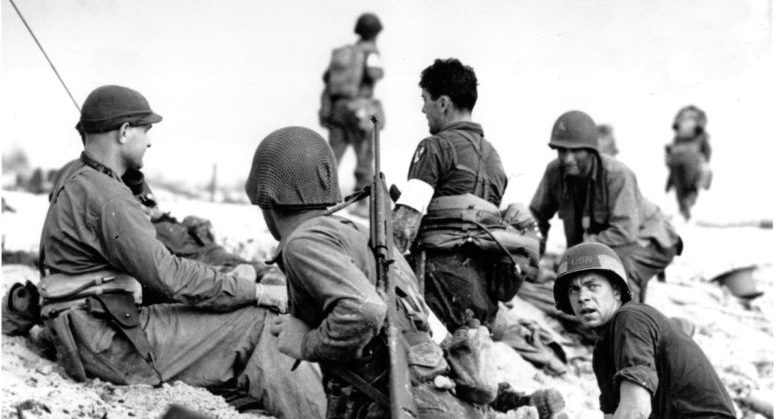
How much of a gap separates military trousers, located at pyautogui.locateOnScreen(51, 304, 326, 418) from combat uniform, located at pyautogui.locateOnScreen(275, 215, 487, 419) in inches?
60.3

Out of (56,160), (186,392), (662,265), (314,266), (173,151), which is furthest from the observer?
(173,151)

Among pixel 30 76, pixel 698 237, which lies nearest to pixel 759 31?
pixel 698 237

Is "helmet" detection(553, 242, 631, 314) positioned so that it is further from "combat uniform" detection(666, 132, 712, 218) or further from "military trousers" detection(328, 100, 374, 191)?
"combat uniform" detection(666, 132, 712, 218)

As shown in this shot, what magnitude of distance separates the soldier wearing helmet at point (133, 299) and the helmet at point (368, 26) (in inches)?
244

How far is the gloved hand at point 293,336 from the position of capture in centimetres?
444

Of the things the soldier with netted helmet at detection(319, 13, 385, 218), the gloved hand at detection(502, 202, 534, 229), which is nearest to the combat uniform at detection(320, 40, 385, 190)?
the soldier with netted helmet at detection(319, 13, 385, 218)

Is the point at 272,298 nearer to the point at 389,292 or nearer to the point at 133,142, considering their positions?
the point at 133,142

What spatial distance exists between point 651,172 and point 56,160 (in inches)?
327

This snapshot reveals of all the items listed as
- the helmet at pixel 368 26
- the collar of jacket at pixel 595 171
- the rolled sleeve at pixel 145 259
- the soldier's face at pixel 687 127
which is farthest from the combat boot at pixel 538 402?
the soldier's face at pixel 687 127

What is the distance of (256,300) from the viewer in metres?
6.44

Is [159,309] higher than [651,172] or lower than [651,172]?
higher

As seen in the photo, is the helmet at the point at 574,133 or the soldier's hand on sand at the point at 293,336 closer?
the soldier's hand on sand at the point at 293,336

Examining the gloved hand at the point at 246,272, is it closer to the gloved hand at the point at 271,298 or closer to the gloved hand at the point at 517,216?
the gloved hand at the point at 271,298

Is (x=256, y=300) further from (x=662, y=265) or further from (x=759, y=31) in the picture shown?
(x=759, y=31)
